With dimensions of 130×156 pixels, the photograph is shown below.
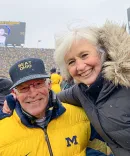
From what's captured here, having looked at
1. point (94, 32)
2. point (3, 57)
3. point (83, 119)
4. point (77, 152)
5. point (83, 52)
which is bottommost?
point (3, 57)

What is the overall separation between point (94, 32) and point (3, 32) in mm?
35219

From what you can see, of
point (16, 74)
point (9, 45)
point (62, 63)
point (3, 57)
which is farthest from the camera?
point (9, 45)

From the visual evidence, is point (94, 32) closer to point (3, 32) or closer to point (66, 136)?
point (66, 136)

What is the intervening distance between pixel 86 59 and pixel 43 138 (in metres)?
0.57

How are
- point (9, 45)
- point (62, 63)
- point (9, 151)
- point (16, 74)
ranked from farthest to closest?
point (9, 45)
point (62, 63)
point (16, 74)
point (9, 151)

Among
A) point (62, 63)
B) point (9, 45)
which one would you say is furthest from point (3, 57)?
point (62, 63)

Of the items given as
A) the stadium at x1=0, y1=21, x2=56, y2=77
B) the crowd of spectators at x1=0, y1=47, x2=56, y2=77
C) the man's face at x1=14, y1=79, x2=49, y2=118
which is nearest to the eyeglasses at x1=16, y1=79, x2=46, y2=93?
the man's face at x1=14, y1=79, x2=49, y2=118

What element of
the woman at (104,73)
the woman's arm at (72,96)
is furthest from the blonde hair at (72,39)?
the woman's arm at (72,96)

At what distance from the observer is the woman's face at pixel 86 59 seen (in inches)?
70.9

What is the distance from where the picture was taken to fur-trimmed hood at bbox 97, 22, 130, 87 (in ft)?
5.55

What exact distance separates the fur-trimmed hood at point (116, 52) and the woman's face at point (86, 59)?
0.07 m

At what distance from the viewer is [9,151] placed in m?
1.65

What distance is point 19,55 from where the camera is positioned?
31.7 meters

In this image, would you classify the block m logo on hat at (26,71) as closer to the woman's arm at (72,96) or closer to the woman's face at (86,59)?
the woman's face at (86,59)
